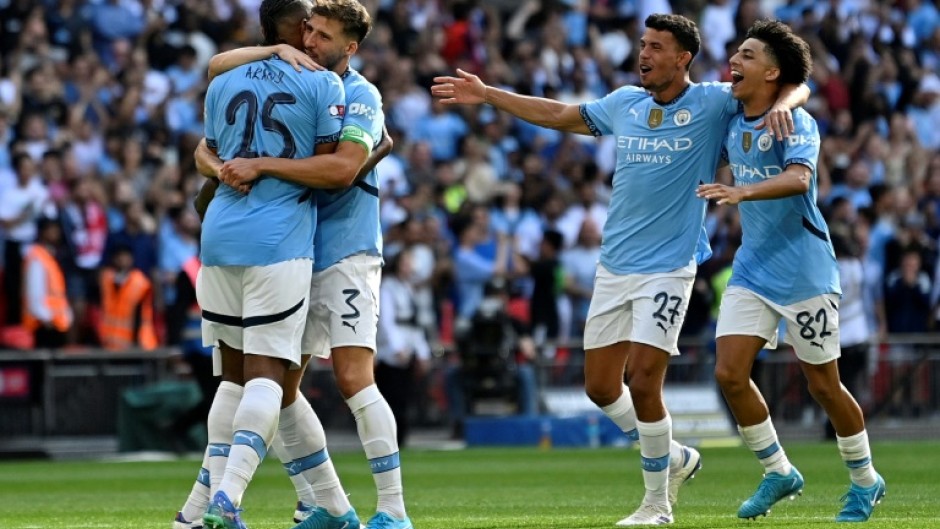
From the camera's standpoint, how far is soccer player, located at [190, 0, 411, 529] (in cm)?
948

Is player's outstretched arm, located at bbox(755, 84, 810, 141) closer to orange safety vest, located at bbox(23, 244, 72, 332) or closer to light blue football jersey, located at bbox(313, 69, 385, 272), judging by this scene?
light blue football jersey, located at bbox(313, 69, 385, 272)

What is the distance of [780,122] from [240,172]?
2.97 meters

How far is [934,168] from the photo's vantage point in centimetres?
2530

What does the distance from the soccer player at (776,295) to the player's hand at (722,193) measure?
2.66 feet

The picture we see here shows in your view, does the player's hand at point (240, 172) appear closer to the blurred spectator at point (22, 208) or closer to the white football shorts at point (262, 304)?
the white football shorts at point (262, 304)

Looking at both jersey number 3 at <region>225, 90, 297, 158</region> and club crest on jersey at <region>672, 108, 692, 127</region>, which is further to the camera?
club crest on jersey at <region>672, 108, 692, 127</region>

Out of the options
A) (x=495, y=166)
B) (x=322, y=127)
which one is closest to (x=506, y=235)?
(x=495, y=166)

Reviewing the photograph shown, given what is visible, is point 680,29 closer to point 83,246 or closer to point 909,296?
point 83,246

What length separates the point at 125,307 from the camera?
2061 cm

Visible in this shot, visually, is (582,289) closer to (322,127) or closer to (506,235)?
(506,235)

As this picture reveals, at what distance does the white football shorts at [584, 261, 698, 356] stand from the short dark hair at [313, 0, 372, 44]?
229 cm

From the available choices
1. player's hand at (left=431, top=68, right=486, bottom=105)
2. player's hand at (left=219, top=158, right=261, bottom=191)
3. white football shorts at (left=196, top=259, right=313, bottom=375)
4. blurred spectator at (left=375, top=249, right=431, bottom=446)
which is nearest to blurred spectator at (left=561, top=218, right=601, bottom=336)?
blurred spectator at (left=375, top=249, right=431, bottom=446)

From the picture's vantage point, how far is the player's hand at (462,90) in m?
11.1

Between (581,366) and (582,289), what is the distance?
1447 mm
